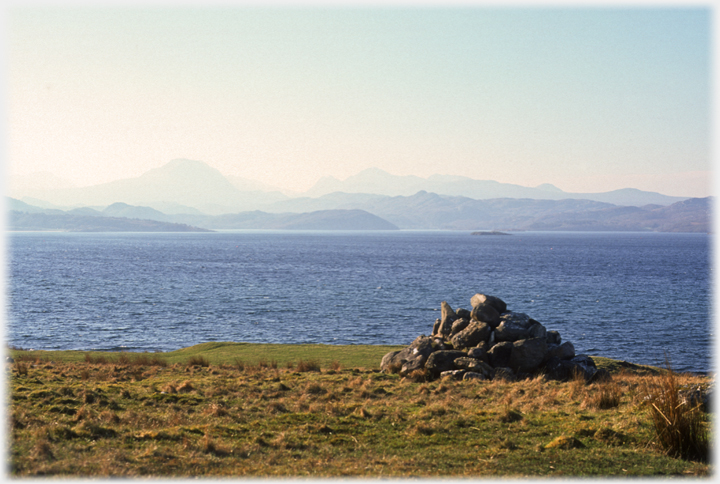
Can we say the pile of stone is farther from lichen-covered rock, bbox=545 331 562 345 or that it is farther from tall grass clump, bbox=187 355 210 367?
tall grass clump, bbox=187 355 210 367

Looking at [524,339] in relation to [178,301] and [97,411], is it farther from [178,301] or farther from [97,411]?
[178,301]

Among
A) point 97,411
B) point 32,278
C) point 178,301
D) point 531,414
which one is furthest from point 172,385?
point 32,278

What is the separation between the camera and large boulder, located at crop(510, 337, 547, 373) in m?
26.2

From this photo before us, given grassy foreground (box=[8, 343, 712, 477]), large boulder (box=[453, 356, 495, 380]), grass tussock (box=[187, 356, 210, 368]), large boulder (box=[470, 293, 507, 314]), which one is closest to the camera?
grassy foreground (box=[8, 343, 712, 477])

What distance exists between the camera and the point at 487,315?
92.6 ft

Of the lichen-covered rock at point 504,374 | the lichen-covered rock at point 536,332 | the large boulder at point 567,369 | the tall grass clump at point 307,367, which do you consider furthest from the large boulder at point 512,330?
the tall grass clump at point 307,367

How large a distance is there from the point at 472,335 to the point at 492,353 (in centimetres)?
161

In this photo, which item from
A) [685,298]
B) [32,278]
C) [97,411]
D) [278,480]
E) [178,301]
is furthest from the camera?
[32,278]

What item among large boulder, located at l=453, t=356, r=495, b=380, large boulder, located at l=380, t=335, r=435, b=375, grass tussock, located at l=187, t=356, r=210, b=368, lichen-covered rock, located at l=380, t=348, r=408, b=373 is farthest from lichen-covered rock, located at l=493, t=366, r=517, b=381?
grass tussock, located at l=187, t=356, r=210, b=368

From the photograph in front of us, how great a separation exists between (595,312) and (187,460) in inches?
2347

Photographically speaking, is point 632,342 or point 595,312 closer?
point 632,342

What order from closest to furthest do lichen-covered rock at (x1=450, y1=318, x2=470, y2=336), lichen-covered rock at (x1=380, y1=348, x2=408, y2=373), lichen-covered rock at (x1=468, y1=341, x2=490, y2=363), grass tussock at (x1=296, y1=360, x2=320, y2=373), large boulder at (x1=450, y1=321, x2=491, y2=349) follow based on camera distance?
lichen-covered rock at (x1=468, y1=341, x2=490, y2=363), lichen-covered rock at (x1=380, y1=348, x2=408, y2=373), large boulder at (x1=450, y1=321, x2=491, y2=349), grass tussock at (x1=296, y1=360, x2=320, y2=373), lichen-covered rock at (x1=450, y1=318, x2=470, y2=336)

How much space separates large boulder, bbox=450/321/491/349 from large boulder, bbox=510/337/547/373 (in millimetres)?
1734

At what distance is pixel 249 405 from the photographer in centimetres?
1833
